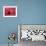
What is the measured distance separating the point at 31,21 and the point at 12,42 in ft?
2.87

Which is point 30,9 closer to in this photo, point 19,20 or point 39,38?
point 19,20

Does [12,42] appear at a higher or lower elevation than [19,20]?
→ lower

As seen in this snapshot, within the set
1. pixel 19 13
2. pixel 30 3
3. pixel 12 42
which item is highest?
pixel 30 3

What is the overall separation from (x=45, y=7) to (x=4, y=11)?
1283 mm

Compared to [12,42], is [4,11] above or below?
above

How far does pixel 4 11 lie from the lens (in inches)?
161

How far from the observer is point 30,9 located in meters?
4.10

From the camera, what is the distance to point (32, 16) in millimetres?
4105

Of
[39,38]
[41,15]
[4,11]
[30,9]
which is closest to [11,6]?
[4,11]

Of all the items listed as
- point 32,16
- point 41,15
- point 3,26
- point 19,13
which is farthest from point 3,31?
point 41,15

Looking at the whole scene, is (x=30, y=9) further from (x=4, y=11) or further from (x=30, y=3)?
(x=4, y=11)

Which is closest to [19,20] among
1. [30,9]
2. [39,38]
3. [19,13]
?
[19,13]

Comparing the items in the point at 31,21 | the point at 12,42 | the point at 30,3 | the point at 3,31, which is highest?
the point at 30,3

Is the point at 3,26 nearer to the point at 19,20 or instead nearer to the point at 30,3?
the point at 19,20
